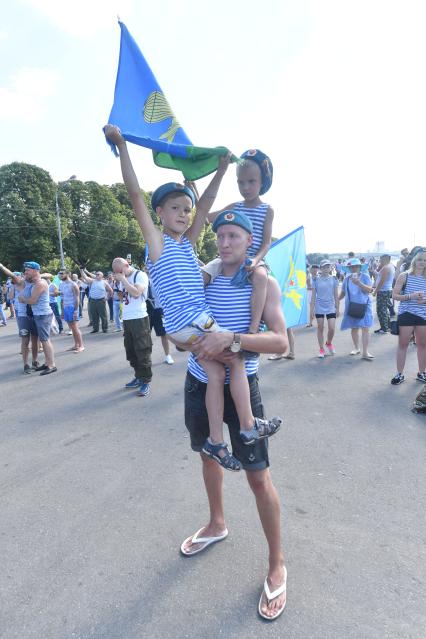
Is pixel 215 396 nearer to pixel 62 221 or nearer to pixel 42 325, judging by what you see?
pixel 42 325

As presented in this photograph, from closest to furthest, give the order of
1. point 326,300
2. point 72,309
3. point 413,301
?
point 413,301, point 326,300, point 72,309

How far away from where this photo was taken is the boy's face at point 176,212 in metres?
2.03

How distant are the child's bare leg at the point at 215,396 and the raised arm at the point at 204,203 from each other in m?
0.75

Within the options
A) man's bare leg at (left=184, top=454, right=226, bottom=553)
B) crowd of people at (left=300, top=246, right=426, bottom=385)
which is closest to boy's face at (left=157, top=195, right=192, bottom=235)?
man's bare leg at (left=184, top=454, right=226, bottom=553)

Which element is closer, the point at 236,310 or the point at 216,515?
the point at 236,310

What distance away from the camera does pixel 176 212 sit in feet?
6.68

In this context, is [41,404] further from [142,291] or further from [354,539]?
[354,539]

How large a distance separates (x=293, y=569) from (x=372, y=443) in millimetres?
1936

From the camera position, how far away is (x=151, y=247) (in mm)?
1981

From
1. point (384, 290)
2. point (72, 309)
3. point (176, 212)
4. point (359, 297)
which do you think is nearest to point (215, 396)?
point (176, 212)

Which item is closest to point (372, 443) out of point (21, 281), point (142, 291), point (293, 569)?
point (293, 569)

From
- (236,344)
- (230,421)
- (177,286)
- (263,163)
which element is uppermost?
(263,163)

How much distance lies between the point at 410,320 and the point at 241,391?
4.36m

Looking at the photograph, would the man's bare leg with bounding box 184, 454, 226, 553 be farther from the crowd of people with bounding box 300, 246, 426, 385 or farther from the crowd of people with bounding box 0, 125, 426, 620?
the crowd of people with bounding box 300, 246, 426, 385
